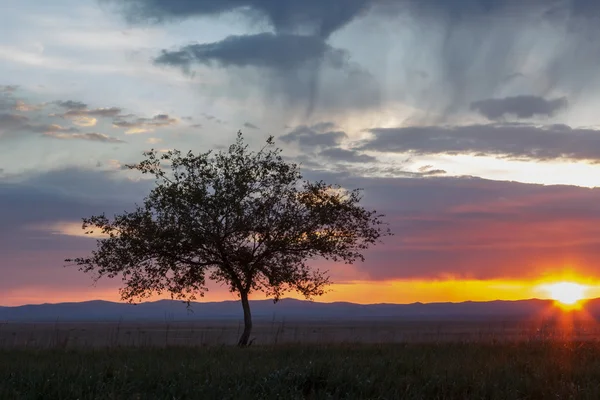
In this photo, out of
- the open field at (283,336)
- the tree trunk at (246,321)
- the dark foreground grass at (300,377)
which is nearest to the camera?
the dark foreground grass at (300,377)

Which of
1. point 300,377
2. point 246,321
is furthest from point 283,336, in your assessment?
point 300,377

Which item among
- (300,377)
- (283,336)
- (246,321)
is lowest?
(300,377)

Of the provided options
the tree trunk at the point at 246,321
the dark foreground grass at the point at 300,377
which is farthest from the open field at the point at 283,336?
the dark foreground grass at the point at 300,377

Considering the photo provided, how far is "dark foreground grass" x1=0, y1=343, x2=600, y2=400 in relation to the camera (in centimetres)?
1434

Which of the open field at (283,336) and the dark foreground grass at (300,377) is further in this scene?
the open field at (283,336)

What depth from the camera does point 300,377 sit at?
15594mm

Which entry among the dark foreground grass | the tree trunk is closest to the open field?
the tree trunk

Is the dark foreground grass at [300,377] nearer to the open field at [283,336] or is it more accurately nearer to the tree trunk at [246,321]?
the open field at [283,336]

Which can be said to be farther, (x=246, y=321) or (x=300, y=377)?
(x=246, y=321)

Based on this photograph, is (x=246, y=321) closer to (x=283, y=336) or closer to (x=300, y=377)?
(x=300, y=377)

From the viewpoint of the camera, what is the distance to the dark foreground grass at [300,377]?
47.1ft

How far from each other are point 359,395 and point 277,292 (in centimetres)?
2281

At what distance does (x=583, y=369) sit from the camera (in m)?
18.0

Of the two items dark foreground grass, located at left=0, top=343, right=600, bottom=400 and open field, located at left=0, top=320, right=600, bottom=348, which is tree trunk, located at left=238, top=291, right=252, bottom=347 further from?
dark foreground grass, located at left=0, top=343, right=600, bottom=400
